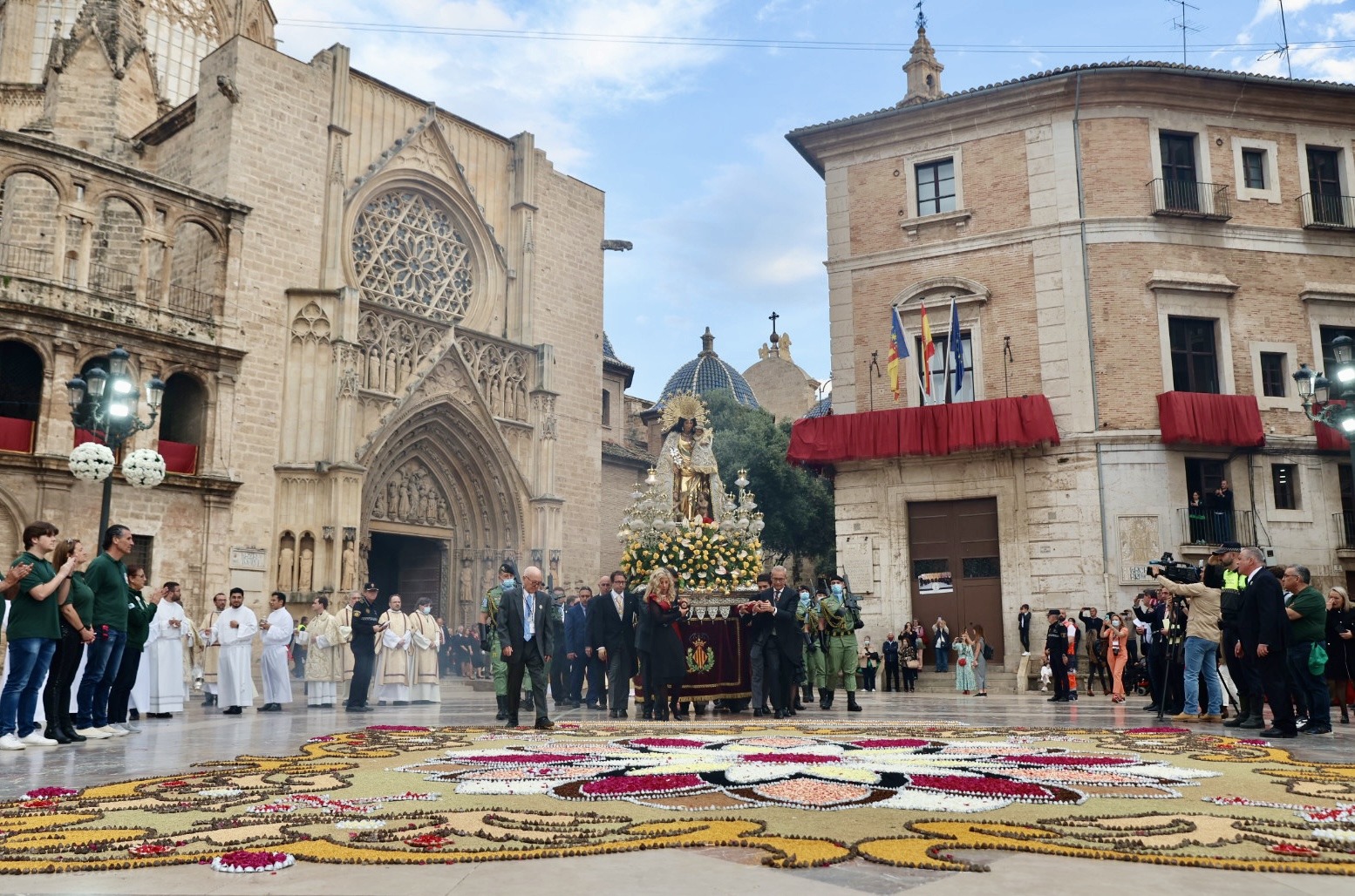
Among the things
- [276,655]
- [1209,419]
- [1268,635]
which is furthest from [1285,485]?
[276,655]

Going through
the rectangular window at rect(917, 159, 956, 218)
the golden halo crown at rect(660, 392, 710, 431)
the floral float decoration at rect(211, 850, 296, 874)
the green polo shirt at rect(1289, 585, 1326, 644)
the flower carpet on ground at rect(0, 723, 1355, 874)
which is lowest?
the flower carpet on ground at rect(0, 723, 1355, 874)

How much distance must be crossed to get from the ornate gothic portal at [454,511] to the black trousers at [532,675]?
17230 millimetres

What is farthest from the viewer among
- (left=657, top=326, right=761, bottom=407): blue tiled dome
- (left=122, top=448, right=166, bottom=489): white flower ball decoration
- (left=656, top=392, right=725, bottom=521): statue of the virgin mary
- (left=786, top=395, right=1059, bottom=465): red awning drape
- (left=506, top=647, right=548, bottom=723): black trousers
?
(left=657, top=326, right=761, bottom=407): blue tiled dome

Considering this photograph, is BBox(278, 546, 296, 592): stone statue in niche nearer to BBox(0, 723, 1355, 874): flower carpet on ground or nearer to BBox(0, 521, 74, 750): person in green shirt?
BBox(0, 521, 74, 750): person in green shirt

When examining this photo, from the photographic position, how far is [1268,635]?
9625mm

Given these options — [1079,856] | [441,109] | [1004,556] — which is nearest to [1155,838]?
[1079,856]

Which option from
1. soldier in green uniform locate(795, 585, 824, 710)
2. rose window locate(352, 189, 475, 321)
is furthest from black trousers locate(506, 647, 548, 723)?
rose window locate(352, 189, 475, 321)

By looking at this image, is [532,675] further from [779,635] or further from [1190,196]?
[1190,196]

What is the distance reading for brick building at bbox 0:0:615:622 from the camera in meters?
22.1

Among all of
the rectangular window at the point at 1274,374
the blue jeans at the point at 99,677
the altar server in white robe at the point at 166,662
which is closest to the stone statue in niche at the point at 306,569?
the altar server in white robe at the point at 166,662

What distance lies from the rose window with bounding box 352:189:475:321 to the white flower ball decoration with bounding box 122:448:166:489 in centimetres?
1278

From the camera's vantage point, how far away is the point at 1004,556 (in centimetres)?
2241

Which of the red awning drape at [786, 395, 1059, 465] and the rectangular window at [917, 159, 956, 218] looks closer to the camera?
the red awning drape at [786, 395, 1059, 465]

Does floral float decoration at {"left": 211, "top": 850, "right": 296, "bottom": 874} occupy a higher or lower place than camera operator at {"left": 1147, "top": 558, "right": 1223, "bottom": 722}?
lower
